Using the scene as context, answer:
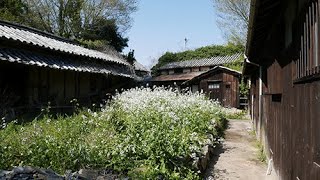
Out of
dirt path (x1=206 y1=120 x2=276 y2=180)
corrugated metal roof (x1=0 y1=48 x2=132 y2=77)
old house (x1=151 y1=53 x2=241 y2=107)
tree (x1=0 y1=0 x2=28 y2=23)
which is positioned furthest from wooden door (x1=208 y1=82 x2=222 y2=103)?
dirt path (x1=206 y1=120 x2=276 y2=180)

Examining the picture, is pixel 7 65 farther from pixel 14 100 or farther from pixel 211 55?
pixel 211 55

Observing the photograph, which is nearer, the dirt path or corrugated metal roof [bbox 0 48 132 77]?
the dirt path

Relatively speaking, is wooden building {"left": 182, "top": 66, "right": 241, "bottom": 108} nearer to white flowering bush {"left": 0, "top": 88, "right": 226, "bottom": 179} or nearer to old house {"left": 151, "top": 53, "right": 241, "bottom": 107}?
old house {"left": 151, "top": 53, "right": 241, "bottom": 107}

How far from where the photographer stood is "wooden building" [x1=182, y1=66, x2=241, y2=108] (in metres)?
29.8

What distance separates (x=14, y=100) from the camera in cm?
1245

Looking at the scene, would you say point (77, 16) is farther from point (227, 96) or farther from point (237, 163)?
point (237, 163)

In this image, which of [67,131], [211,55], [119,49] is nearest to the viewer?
[67,131]

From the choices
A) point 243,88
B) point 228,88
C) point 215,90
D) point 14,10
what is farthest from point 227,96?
point 14,10

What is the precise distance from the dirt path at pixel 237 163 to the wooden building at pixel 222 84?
16.9 m

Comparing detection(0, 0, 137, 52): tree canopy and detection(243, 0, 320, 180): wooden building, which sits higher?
detection(0, 0, 137, 52): tree canopy

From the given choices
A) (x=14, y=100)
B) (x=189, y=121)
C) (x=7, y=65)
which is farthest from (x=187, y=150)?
(x=7, y=65)

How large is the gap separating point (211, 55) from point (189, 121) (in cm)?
3732

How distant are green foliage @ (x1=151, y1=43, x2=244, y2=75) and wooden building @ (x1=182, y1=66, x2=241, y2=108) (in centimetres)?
1128

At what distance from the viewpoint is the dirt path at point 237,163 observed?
809 centimetres
